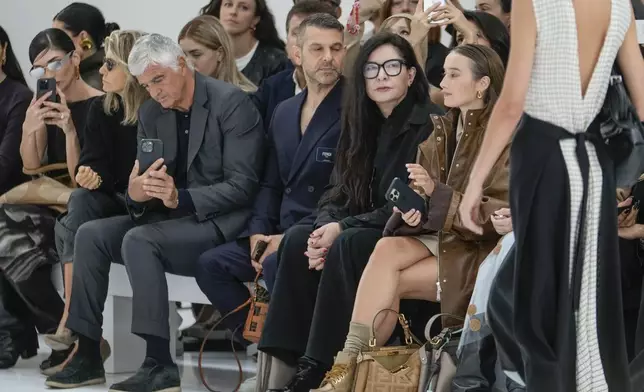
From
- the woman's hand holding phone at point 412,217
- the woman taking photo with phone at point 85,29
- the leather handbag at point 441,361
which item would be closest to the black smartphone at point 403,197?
the woman's hand holding phone at point 412,217

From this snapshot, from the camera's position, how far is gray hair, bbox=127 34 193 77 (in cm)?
575

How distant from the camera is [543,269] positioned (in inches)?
138

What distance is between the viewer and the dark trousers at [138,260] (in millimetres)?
→ 5488

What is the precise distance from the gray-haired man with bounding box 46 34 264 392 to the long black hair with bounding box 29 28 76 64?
880 millimetres

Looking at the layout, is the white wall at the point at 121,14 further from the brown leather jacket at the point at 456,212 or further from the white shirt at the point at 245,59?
the brown leather jacket at the point at 456,212

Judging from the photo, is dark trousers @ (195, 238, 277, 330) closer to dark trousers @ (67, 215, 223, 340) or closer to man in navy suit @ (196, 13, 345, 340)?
man in navy suit @ (196, 13, 345, 340)

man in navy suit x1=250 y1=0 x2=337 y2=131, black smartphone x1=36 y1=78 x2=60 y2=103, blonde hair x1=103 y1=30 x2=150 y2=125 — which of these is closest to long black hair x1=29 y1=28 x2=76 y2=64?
black smartphone x1=36 y1=78 x2=60 y2=103

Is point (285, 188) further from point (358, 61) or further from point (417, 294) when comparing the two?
Answer: point (417, 294)

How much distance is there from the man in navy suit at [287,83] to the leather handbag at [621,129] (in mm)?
2483

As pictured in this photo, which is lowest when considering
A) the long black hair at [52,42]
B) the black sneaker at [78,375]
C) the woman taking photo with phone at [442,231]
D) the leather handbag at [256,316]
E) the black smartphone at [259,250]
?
the black sneaker at [78,375]

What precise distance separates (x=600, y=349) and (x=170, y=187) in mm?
2473

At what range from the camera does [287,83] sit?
20.0 ft

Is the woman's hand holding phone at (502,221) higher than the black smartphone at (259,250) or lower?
higher

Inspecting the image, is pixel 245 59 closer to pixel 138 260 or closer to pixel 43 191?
pixel 43 191
